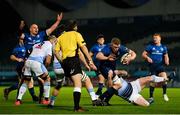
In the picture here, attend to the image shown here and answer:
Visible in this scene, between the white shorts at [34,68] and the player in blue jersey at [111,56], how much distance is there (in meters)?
1.55

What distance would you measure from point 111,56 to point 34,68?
2033 mm

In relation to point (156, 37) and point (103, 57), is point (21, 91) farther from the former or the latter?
point (156, 37)

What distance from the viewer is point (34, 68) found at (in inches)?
505

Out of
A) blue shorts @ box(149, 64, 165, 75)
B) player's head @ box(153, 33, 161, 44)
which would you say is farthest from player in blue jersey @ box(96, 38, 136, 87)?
blue shorts @ box(149, 64, 165, 75)

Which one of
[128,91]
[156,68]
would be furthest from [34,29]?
[156,68]

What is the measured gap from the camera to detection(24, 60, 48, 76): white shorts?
12.8 metres

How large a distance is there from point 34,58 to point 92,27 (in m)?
26.0

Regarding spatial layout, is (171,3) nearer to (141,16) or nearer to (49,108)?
(141,16)

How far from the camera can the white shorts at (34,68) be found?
12836mm

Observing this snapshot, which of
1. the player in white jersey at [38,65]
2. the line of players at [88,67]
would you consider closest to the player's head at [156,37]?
the line of players at [88,67]

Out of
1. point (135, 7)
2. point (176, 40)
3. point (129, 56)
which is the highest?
point (135, 7)

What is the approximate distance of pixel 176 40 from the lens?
36.2 m

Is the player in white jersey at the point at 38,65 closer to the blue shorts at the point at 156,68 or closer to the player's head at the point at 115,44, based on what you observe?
the player's head at the point at 115,44

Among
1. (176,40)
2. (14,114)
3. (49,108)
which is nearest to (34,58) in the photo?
(49,108)
